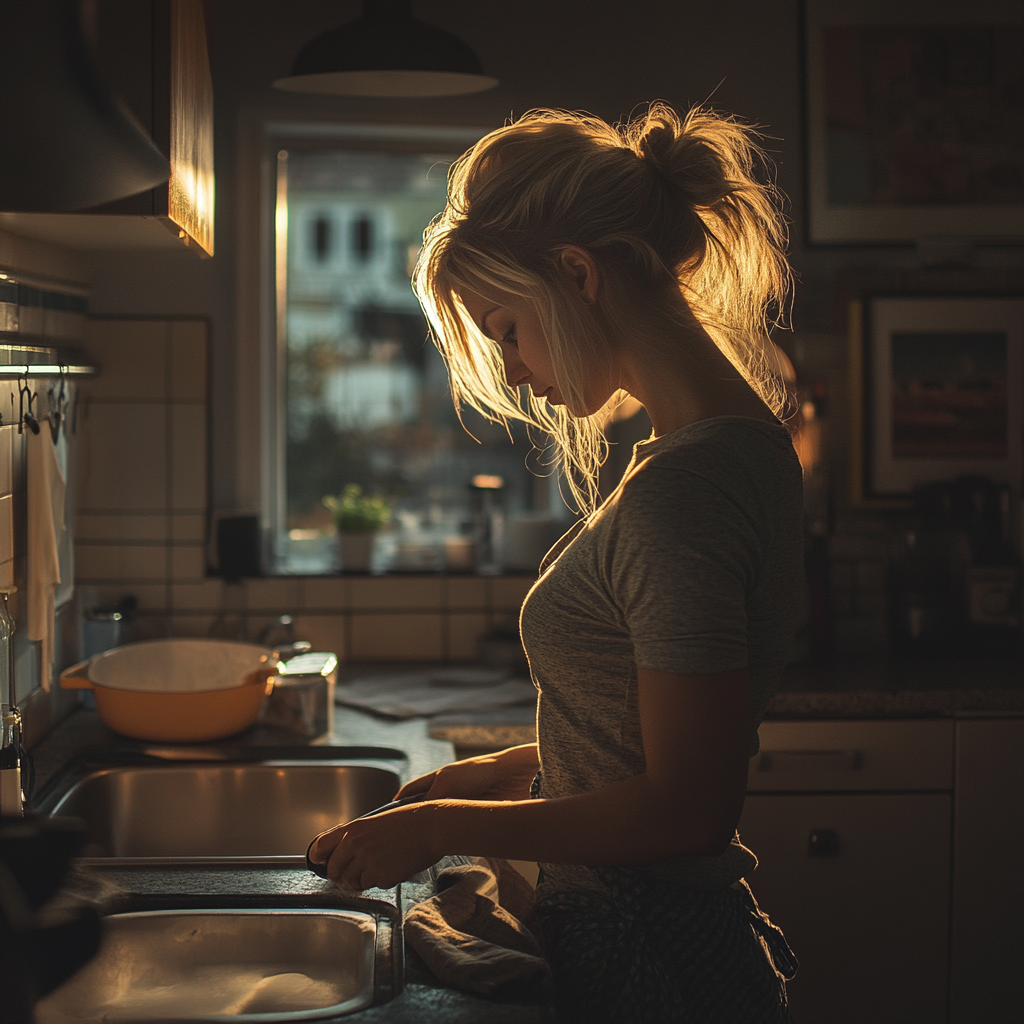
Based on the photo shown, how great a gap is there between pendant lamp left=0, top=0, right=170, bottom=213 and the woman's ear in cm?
40

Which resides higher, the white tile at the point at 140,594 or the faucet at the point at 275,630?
the white tile at the point at 140,594

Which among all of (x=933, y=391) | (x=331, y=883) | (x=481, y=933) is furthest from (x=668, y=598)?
(x=933, y=391)

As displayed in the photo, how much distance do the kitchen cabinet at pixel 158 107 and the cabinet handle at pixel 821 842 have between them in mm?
1484

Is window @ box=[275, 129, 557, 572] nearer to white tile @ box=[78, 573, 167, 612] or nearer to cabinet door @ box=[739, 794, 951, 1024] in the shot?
white tile @ box=[78, 573, 167, 612]

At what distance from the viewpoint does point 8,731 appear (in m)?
1.33

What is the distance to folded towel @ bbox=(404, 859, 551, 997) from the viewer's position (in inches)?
38.0

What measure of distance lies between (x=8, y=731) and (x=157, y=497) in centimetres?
105

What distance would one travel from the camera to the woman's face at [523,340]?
1020 millimetres

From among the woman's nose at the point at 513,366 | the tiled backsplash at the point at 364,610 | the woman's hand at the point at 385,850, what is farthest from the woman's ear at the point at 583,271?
the tiled backsplash at the point at 364,610

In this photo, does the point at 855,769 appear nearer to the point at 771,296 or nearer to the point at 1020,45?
the point at 771,296

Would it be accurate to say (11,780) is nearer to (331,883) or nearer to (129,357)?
(331,883)

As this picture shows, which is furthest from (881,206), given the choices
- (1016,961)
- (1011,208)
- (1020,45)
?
(1016,961)

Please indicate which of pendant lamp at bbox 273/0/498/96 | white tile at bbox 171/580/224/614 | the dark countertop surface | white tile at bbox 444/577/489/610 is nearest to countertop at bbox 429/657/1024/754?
the dark countertop surface

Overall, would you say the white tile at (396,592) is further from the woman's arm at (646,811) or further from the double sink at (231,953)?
the woman's arm at (646,811)
